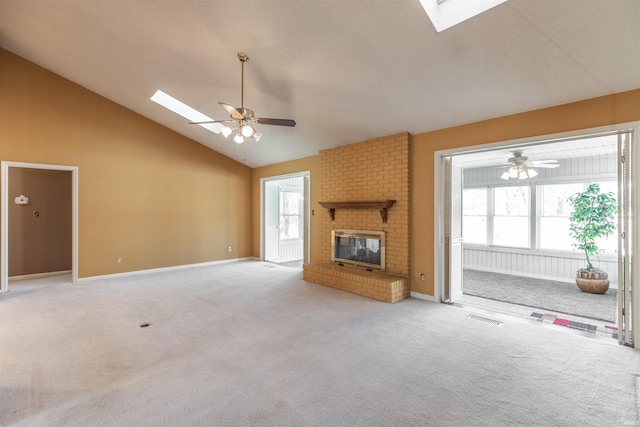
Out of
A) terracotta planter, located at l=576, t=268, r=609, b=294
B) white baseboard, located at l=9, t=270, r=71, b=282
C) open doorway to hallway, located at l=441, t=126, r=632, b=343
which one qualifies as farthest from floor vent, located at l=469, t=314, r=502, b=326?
white baseboard, located at l=9, t=270, r=71, b=282

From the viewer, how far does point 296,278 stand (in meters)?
5.89

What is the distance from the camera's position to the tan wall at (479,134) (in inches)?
118

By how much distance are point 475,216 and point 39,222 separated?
1024cm

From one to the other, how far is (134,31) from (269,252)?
18.5 ft

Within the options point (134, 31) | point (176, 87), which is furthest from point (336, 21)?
point (176, 87)

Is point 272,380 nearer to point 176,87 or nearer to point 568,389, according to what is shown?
point 568,389

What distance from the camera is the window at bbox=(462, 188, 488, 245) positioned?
24.0ft

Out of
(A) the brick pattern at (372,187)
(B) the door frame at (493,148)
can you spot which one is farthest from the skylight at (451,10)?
(A) the brick pattern at (372,187)

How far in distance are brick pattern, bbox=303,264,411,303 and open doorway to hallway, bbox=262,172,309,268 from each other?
77.3 inches

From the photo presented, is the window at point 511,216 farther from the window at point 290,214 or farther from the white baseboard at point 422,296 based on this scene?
the window at point 290,214

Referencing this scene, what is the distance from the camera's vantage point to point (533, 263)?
6.34 metres

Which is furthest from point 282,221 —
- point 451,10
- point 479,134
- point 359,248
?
point 451,10

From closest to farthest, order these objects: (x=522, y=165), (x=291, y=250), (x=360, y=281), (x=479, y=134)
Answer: (x=479, y=134) → (x=360, y=281) → (x=522, y=165) → (x=291, y=250)

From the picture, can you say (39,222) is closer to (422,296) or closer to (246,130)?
(246,130)
